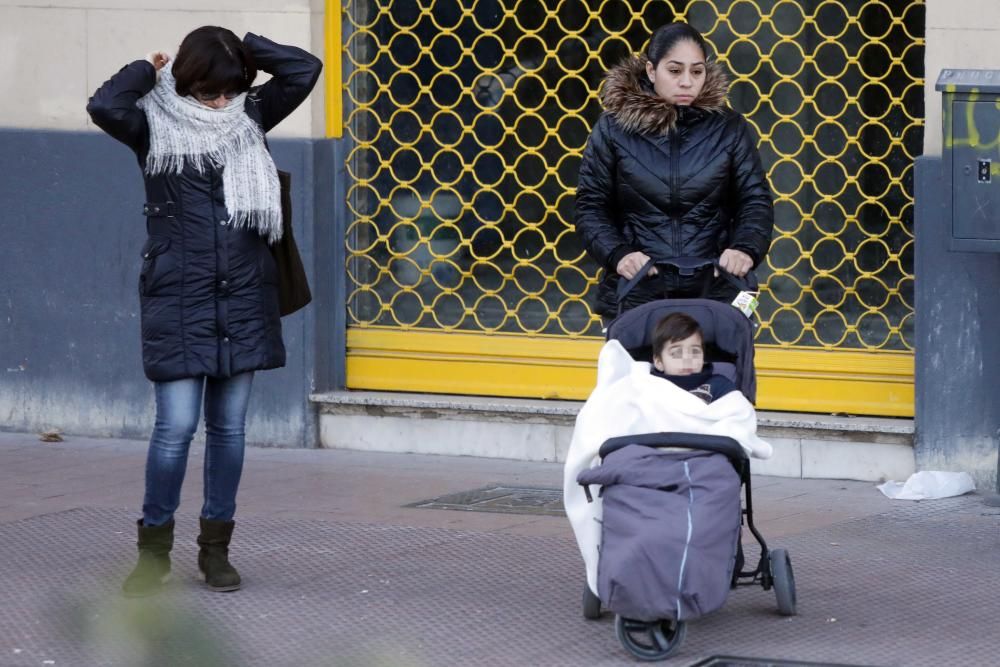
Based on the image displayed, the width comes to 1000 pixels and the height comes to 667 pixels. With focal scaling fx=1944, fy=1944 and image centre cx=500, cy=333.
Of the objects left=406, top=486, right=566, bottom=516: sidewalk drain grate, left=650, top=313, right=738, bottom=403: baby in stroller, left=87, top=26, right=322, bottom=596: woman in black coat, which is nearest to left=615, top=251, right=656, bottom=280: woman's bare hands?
left=650, top=313, right=738, bottom=403: baby in stroller

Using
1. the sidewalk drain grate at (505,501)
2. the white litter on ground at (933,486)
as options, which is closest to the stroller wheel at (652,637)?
the sidewalk drain grate at (505,501)

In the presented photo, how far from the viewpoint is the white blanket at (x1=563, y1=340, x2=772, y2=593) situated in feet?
18.6

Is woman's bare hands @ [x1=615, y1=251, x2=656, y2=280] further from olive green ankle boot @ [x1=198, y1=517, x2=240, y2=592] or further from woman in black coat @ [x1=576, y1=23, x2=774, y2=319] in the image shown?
olive green ankle boot @ [x1=198, y1=517, x2=240, y2=592]

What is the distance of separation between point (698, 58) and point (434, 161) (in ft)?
10.3

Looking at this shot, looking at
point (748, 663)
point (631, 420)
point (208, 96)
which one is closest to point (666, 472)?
point (631, 420)

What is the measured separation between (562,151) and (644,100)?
2679mm

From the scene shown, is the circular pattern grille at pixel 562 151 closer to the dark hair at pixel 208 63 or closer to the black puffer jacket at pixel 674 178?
the black puffer jacket at pixel 674 178

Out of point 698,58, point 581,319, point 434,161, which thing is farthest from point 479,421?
point 698,58

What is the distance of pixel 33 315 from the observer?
9727 millimetres

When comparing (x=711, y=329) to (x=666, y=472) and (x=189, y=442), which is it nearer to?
(x=666, y=472)

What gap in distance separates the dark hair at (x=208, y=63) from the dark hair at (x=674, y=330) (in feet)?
5.28

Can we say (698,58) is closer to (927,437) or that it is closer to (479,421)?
(927,437)

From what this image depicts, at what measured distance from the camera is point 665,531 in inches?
214

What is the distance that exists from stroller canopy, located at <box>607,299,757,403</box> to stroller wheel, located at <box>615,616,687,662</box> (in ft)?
2.65
